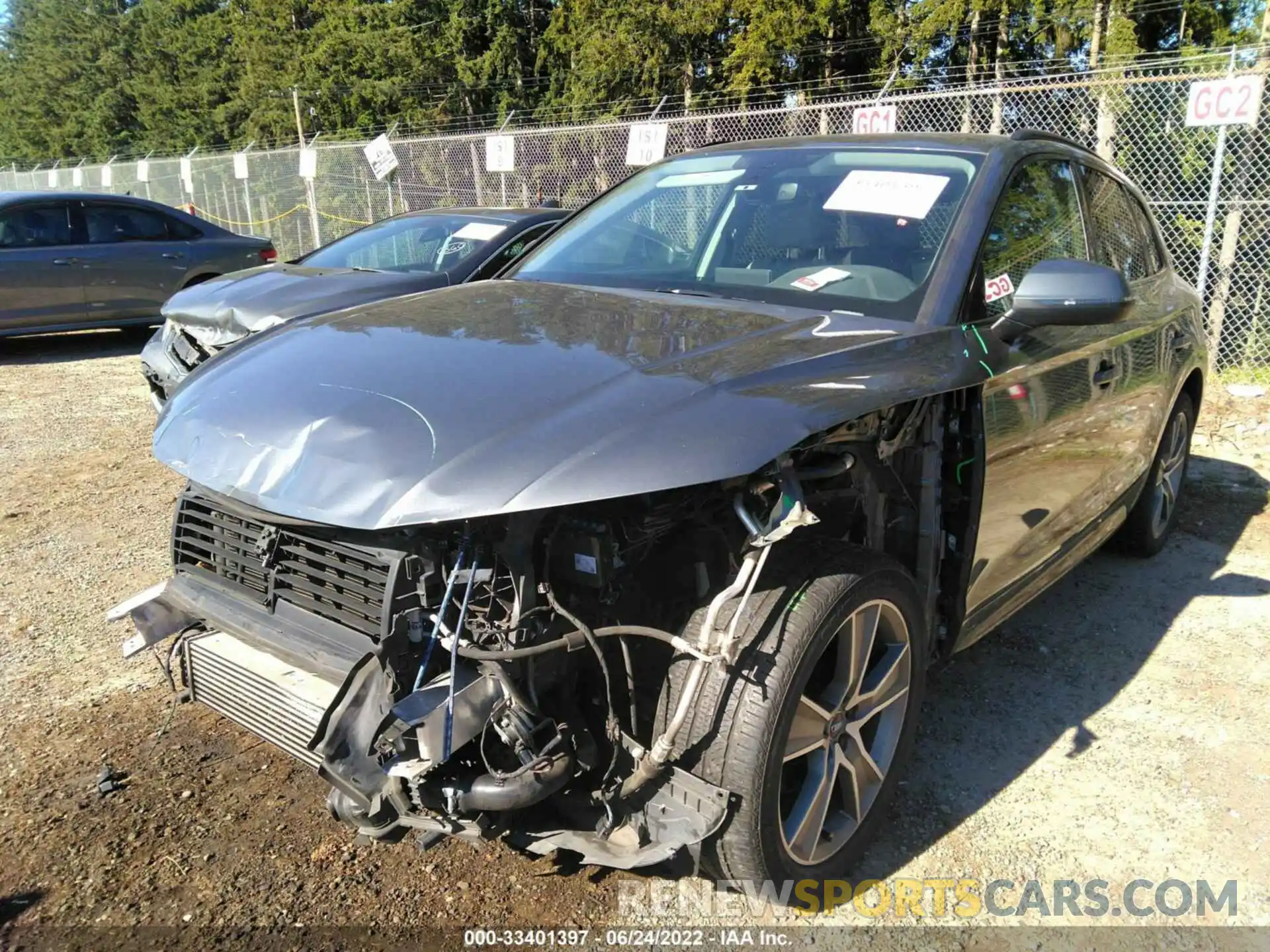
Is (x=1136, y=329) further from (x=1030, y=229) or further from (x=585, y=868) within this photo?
(x=585, y=868)

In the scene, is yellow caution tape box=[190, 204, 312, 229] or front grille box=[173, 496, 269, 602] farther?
yellow caution tape box=[190, 204, 312, 229]

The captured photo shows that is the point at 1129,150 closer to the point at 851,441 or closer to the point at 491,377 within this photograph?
the point at 851,441

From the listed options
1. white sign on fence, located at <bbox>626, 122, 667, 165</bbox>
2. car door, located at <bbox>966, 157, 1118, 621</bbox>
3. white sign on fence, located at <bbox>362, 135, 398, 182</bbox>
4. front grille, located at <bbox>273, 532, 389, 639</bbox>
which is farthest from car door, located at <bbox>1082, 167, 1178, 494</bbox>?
white sign on fence, located at <bbox>362, 135, 398, 182</bbox>

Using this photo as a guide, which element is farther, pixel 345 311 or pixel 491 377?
pixel 345 311

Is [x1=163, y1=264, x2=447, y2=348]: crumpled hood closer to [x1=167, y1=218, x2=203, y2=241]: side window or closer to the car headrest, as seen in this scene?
the car headrest

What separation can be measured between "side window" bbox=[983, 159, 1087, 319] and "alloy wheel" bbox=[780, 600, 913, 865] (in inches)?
→ 42.0

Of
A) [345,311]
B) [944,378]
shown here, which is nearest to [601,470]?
[944,378]

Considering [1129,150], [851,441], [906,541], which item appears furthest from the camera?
[1129,150]

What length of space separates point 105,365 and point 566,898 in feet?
29.9

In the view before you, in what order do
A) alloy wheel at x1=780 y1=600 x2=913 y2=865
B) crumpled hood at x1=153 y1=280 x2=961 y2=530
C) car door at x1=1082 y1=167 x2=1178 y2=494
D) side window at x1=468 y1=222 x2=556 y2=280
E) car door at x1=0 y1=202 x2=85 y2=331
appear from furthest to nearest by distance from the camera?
car door at x1=0 y1=202 x2=85 y2=331 → side window at x1=468 y1=222 x2=556 y2=280 → car door at x1=1082 y1=167 x2=1178 y2=494 → alloy wheel at x1=780 y1=600 x2=913 y2=865 → crumpled hood at x1=153 y1=280 x2=961 y2=530

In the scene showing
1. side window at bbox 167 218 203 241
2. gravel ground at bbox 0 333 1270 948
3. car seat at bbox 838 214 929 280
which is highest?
car seat at bbox 838 214 929 280

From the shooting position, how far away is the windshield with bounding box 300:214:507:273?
6.70 meters

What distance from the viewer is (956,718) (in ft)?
11.1

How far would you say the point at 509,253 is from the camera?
22.2 ft
